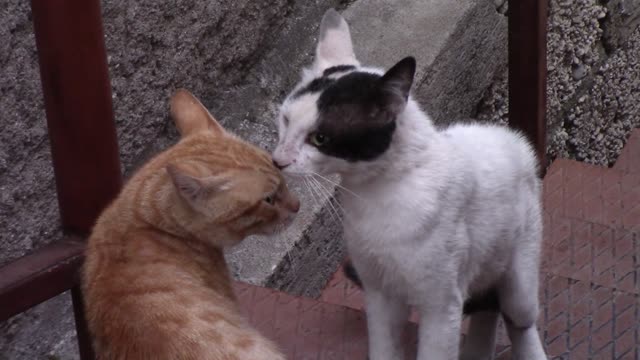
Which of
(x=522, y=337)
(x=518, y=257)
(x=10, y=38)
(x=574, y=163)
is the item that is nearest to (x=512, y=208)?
(x=518, y=257)

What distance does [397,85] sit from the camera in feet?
→ 7.02

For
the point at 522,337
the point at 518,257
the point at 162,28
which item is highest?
the point at 162,28

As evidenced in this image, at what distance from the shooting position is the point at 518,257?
247 cm

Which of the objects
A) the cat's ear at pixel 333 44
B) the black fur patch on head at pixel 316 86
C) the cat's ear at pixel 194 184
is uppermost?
the cat's ear at pixel 333 44

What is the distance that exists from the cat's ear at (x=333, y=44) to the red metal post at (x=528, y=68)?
31.3 inches

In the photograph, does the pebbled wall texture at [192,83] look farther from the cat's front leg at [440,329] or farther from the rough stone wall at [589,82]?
the cat's front leg at [440,329]

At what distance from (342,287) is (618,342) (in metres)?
0.84

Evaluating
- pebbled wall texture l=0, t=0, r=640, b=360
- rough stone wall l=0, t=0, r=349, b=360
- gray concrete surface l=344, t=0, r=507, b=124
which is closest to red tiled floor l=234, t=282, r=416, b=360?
pebbled wall texture l=0, t=0, r=640, b=360

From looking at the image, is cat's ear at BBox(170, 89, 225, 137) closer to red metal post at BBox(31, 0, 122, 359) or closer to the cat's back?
red metal post at BBox(31, 0, 122, 359)

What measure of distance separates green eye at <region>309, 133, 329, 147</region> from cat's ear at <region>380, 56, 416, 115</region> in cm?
15

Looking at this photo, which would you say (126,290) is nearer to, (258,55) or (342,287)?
(342,287)

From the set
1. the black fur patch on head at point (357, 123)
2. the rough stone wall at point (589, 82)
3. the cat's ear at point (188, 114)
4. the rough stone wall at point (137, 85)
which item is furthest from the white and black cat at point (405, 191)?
the rough stone wall at point (589, 82)

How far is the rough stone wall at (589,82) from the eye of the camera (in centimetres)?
444

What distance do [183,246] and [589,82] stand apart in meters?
3.04
